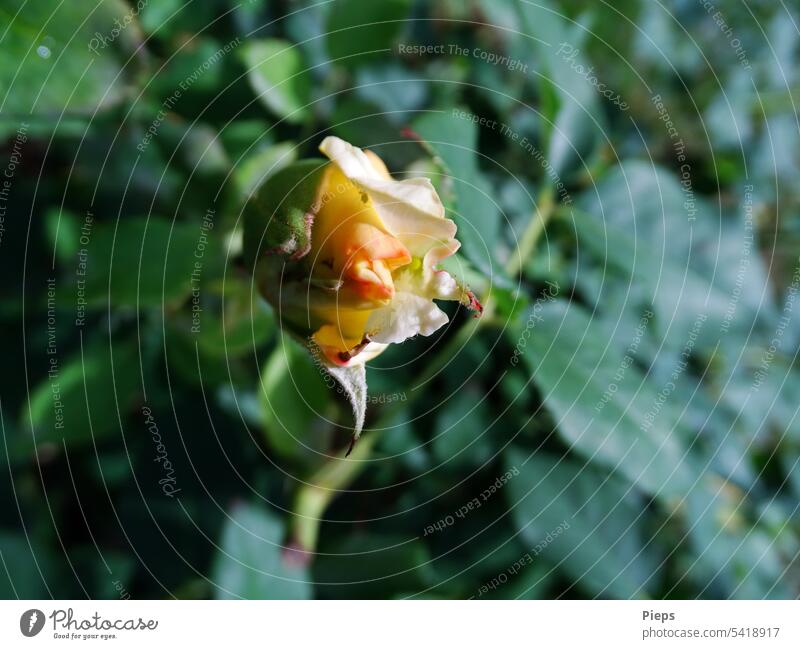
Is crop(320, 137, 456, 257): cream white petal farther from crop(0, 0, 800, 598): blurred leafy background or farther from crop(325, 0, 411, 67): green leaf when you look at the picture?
crop(325, 0, 411, 67): green leaf

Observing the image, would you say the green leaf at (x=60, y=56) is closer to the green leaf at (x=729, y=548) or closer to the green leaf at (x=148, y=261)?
the green leaf at (x=148, y=261)

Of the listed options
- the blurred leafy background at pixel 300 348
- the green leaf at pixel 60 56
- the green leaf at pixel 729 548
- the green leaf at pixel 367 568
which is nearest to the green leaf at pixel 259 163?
the blurred leafy background at pixel 300 348

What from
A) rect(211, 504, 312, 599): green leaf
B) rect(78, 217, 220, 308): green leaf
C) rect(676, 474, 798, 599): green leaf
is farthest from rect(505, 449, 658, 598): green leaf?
rect(78, 217, 220, 308): green leaf

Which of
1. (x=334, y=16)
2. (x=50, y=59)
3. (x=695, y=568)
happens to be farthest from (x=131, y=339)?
(x=695, y=568)

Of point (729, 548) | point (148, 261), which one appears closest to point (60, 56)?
point (148, 261)

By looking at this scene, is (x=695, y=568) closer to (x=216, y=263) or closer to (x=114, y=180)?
(x=216, y=263)

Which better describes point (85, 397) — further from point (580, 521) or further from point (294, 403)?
point (580, 521)
